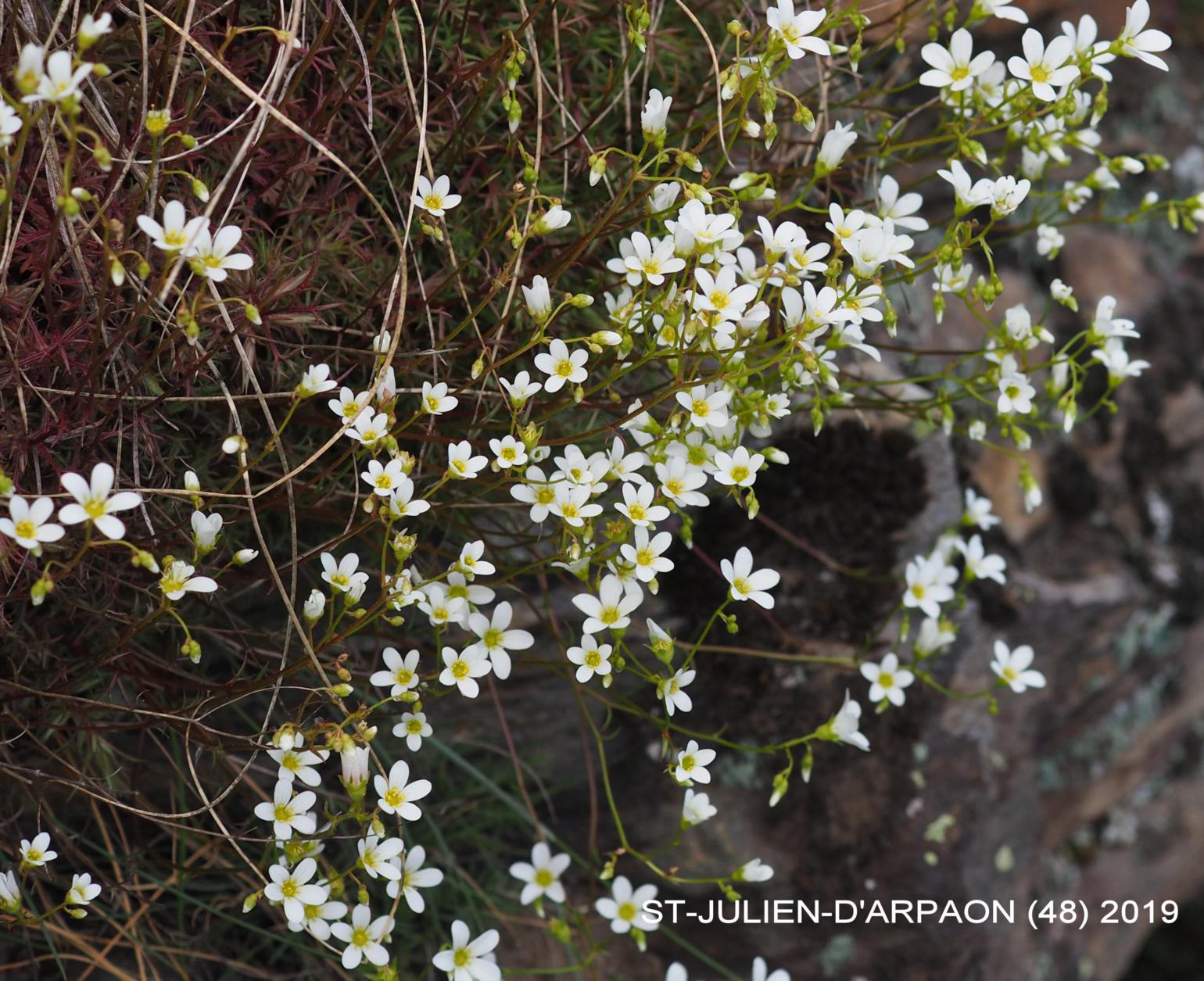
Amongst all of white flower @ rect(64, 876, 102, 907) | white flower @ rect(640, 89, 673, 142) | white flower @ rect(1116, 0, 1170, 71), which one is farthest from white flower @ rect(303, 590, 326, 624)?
white flower @ rect(1116, 0, 1170, 71)

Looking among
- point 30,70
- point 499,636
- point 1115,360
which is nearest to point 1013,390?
point 1115,360

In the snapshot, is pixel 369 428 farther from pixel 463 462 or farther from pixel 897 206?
pixel 897 206

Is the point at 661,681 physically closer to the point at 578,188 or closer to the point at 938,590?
the point at 938,590

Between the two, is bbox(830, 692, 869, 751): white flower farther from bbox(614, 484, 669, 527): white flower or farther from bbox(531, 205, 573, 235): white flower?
bbox(531, 205, 573, 235): white flower

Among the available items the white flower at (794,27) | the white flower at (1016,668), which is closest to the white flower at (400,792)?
the white flower at (1016,668)

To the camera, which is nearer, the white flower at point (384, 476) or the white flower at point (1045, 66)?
the white flower at point (384, 476)

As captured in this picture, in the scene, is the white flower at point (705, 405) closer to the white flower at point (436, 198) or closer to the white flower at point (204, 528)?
the white flower at point (436, 198)
